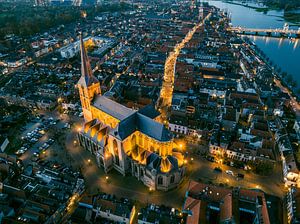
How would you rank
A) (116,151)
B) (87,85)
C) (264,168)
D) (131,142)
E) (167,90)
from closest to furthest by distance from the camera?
(131,142), (116,151), (264,168), (87,85), (167,90)

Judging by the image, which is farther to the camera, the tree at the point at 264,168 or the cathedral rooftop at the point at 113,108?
the tree at the point at 264,168

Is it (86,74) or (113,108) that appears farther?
(86,74)

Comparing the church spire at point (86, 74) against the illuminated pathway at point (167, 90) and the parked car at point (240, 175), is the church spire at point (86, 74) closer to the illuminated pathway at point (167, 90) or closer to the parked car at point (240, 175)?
the illuminated pathway at point (167, 90)

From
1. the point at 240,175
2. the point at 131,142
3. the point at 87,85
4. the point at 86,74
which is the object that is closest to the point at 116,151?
the point at 131,142

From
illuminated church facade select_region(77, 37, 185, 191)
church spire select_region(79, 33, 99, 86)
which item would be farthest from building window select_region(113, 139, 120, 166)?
church spire select_region(79, 33, 99, 86)

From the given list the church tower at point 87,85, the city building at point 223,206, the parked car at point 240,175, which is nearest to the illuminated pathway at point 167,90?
the church tower at point 87,85

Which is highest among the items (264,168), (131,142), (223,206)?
(131,142)

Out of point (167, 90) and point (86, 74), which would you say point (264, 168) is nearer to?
point (86, 74)

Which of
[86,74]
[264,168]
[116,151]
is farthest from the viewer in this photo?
[86,74]

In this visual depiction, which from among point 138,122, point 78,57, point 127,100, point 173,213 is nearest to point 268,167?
point 173,213
